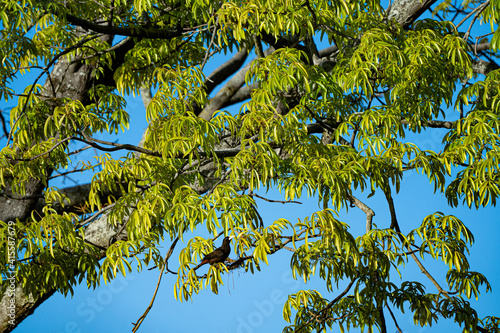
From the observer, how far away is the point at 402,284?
2.82 metres

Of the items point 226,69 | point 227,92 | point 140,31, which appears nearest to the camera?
point 140,31

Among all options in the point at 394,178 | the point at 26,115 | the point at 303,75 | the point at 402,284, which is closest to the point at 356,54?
the point at 303,75

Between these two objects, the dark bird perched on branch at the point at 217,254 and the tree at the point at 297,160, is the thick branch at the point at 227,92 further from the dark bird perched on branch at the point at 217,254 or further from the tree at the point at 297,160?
the dark bird perched on branch at the point at 217,254

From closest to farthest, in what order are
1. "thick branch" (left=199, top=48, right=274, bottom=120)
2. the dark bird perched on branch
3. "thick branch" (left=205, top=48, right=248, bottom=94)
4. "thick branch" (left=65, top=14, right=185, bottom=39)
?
1. the dark bird perched on branch
2. "thick branch" (left=65, top=14, right=185, bottom=39)
3. "thick branch" (left=199, top=48, right=274, bottom=120)
4. "thick branch" (left=205, top=48, right=248, bottom=94)

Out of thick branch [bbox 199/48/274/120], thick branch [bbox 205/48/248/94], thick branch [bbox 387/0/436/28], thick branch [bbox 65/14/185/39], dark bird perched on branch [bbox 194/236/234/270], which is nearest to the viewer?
dark bird perched on branch [bbox 194/236/234/270]

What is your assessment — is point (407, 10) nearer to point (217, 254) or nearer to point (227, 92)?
point (227, 92)

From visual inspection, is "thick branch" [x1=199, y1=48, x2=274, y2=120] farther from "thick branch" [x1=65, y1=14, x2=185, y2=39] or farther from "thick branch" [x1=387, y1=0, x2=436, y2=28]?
"thick branch" [x1=65, y1=14, x2=185, y2=39]

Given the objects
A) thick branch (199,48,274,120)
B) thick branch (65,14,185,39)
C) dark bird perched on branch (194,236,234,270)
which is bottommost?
dark bird perched on branch (194,236,234,270)

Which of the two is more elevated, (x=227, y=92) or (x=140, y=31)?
(x=227, y=92)

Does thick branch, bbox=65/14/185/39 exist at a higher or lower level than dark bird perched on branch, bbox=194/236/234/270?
higher

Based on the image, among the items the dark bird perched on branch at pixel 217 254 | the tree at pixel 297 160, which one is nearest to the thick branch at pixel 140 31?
the tree at pixel 297 160

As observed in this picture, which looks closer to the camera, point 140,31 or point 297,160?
point 297,160

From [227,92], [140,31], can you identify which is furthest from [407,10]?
[140,31]

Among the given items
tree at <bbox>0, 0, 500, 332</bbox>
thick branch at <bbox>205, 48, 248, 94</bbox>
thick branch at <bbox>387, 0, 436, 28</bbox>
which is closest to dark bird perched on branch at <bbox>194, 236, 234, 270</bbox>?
tree at <bbox>0, 0, 500, 332</bbox>
